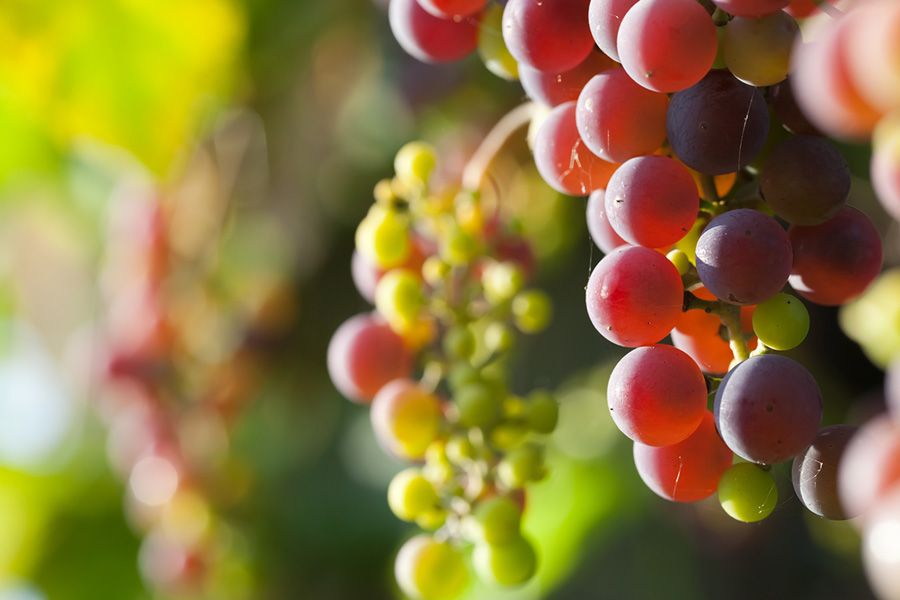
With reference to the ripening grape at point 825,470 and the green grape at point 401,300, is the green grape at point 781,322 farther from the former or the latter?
the green grape at point 401,300

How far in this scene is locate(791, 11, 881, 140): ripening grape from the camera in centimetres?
29

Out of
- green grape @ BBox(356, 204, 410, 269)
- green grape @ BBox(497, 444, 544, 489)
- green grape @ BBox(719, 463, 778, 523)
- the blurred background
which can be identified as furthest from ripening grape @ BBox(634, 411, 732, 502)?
the blurred background

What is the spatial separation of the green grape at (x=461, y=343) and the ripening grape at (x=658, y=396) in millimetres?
183

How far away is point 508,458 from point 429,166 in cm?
18

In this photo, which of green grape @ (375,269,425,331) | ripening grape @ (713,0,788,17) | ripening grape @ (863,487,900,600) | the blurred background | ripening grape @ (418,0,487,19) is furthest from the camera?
the blurred background

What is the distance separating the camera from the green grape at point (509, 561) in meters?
0.55

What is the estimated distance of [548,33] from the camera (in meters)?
0.44

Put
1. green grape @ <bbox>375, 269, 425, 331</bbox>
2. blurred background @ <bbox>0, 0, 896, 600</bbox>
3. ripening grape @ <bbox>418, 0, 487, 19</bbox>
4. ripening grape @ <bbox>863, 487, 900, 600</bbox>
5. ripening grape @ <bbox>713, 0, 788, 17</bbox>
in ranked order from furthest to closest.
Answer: blurred background @ <bbox>0, 0, 896, 600</bbox> → green grape @ <bbox>375, 269, 425, 331</bbox> → ripening grape @ <bbox>418, 0, 487, 19</bbox> → ripening grape @ <bbox>713, 0, 788, 17</bbox> → ripening grape @ <bbox>863, 487, 900, 600</bbox>

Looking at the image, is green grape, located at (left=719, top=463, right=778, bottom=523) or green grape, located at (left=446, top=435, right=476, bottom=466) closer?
green grape, located at (left=719, top=463, right=778, bottom=523)

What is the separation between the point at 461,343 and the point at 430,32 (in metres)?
0.18

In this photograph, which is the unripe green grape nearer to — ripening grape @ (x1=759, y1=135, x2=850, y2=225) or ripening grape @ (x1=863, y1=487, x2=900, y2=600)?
ripening grape @ (x1=759, y1=135, x2=850, y2=225)

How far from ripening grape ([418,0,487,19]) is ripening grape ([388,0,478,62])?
0.04 metres

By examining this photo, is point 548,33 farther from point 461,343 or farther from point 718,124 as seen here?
point 461,343

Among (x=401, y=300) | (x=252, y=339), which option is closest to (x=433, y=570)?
(x=401, y=300)
